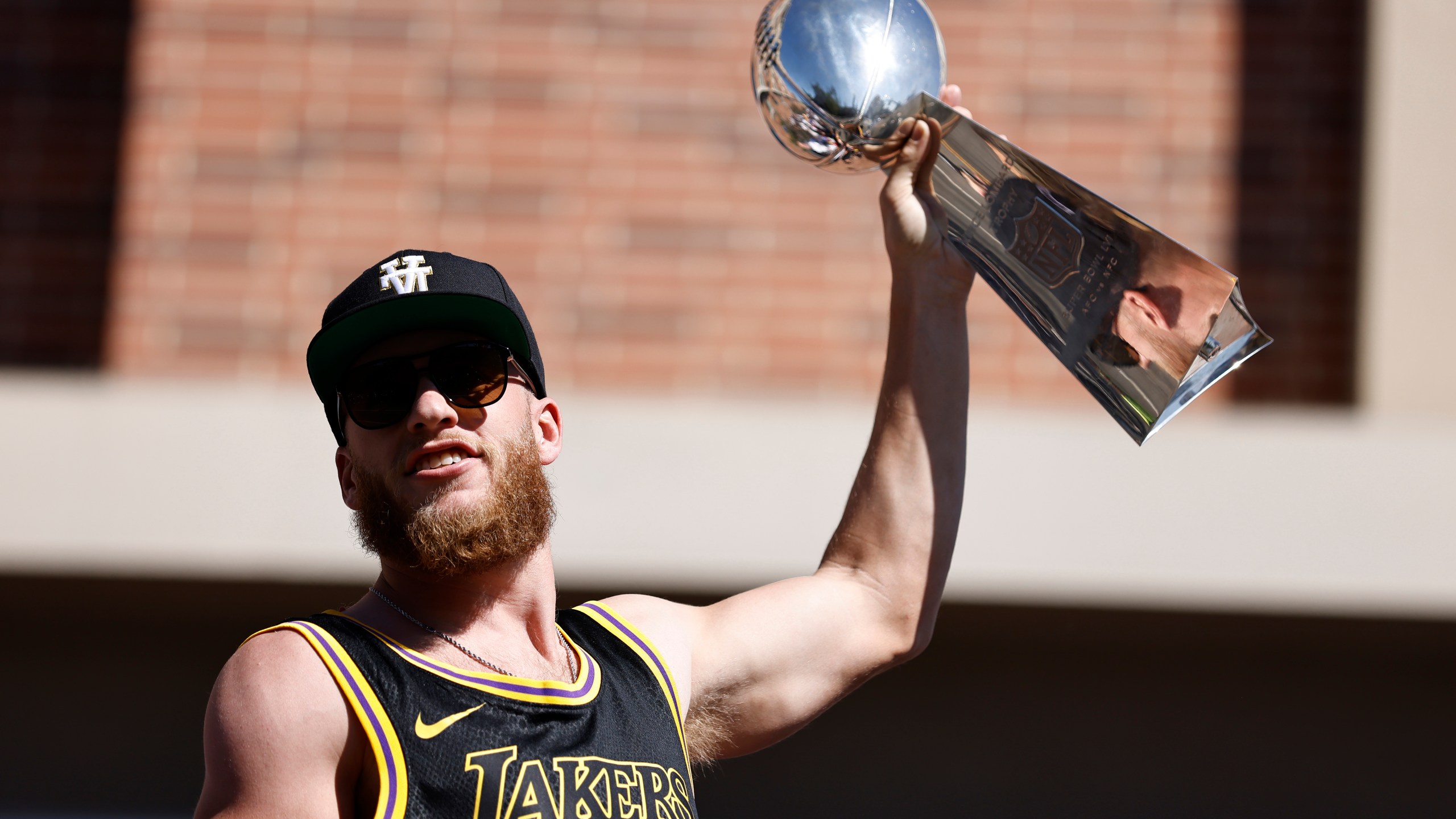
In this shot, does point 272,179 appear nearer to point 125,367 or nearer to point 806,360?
point 125,367

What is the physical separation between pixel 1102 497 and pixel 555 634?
7.64ft

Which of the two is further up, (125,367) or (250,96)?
(250,96)

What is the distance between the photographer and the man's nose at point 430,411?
173 centimetres

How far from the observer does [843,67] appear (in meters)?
1.84

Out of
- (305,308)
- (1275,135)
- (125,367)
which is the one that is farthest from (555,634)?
(1275,135)

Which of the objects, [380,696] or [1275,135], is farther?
[1275,135]

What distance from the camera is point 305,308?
4.23m

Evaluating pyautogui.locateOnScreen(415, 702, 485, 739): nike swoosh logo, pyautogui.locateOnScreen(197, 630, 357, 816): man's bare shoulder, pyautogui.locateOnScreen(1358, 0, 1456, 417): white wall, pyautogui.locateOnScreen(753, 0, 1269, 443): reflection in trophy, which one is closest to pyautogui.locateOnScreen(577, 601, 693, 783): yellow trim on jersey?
pyautogui.locateOnScreen(415, 702, 485, 739): nike swoosh logo

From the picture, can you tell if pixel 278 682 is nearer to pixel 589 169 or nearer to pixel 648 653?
pixel 648 653

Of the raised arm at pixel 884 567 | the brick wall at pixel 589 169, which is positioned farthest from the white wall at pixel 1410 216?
the raised arm at pixel 884 567

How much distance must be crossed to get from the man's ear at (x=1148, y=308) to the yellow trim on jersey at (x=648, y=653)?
0.83 m

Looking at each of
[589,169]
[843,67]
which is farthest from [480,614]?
[589,169]

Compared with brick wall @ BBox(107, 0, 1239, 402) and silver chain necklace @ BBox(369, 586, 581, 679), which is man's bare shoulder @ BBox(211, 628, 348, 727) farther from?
brick wall @ BBox(107, 0, 1239, 402)

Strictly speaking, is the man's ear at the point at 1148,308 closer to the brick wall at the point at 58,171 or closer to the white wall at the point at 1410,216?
the white wall at the point at 1410,216
